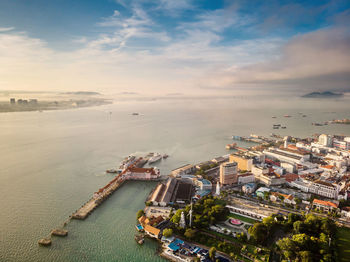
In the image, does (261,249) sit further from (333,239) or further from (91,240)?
(91,240)

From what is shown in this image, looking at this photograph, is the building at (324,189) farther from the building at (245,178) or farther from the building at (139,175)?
the building at (139,175)

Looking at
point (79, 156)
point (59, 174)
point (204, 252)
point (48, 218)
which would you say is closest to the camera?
point (204, 252)

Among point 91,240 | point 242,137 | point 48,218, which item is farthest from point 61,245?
point 242,137

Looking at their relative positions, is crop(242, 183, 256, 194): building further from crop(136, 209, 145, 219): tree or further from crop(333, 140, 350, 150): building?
crop(333, 140, 350, 150): building

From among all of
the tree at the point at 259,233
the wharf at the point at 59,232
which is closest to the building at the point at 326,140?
the tree at the point at 259,233

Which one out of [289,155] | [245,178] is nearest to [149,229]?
[245,178]

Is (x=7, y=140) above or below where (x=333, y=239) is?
above

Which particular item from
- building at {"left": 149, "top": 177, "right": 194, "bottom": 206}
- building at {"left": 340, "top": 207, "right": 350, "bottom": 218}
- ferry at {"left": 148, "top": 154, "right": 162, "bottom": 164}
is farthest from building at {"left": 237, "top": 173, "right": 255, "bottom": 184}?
ferry at {"left": 148, "top": 154, "right": 162, "bottom": 164}
